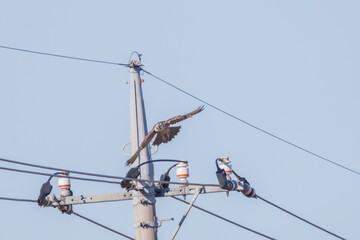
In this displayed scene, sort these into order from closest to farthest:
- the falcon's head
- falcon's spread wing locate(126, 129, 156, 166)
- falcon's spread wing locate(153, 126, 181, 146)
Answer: falcon's spread wing locate(126, 129, 156, 166)
the falcon's head
falcon's spread wing locate(153, 126, 181, 146)

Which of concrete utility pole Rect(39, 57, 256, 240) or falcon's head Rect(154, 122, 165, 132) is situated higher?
falcon's head Rect(154, 122, 165, 132)

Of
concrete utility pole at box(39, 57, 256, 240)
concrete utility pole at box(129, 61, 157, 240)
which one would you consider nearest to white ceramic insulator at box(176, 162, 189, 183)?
concrete utility pole at box(39, 57, 256, 240)

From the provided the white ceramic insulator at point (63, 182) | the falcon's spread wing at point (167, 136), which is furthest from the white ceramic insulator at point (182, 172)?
the white ceramic insulator at point (63, 182)

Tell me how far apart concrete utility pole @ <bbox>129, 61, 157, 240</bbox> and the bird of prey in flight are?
0.07 metres

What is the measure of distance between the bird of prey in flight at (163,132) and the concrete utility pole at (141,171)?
0.25 ft

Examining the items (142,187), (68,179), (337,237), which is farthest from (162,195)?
(337,237)

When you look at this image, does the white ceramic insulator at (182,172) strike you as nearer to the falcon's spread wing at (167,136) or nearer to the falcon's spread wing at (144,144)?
the falcon's spread wing at (144,144)

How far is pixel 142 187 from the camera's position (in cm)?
1672

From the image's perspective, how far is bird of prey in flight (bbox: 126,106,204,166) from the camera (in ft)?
56.7

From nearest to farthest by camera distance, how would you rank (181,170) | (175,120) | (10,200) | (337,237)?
1. (10,200)
2. (181,170)
3. (175,120)
4. (337,237)

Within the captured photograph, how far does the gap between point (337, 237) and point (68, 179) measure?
555cm

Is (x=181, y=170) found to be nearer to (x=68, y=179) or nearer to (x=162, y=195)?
(x=162, y=195)

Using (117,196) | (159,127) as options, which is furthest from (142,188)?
(159,127)

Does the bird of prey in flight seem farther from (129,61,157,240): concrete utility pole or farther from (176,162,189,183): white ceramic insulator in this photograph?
(176,162,189,183): white ceramic insulator
